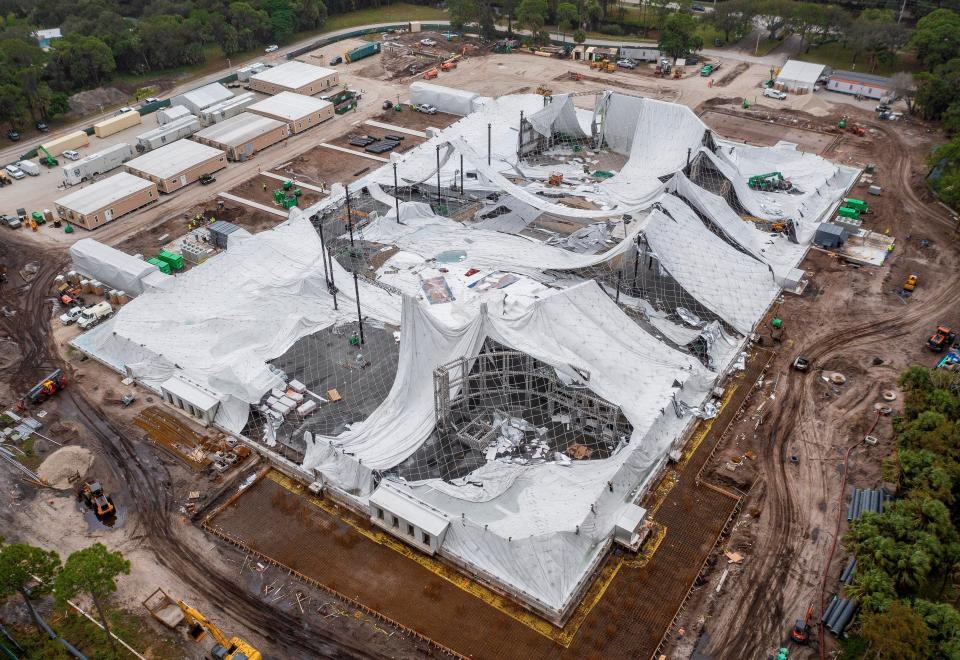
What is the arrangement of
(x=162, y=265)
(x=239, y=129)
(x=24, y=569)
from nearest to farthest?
1. (x=24, y=569)
2. (x=162, y=265)
3. (x=239, y=129)


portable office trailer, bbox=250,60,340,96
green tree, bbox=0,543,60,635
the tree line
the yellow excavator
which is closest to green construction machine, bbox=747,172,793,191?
the tree line

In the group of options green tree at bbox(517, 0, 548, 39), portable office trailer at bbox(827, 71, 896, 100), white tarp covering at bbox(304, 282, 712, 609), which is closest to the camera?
white tarp covering at bbox(304, 282, 712, 609)

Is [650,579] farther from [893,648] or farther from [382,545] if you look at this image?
[382,545]

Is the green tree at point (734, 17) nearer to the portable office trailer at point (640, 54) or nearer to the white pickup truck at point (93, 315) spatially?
the portable office trailer at point (640, 54)

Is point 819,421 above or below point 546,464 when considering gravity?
below

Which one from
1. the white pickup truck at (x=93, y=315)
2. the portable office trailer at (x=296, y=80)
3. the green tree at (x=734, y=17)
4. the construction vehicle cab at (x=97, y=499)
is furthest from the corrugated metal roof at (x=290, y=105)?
the green tree at (x=734, y=17)

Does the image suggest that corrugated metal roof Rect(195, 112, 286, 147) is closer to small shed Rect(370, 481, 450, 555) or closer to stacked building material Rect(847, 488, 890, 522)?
small shed Rect(370, 481, 450, 555)

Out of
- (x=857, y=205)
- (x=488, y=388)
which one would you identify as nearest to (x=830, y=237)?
(x=857, y=205)

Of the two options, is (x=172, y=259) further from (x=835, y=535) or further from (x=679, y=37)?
(x=679, y=37)
